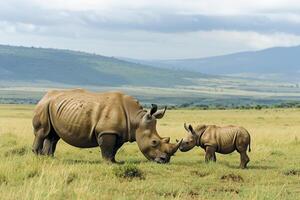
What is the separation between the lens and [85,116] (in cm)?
1531

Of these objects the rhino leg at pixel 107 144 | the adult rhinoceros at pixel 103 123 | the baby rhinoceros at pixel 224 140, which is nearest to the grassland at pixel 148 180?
the baby rhinoceros at pixel 224 140

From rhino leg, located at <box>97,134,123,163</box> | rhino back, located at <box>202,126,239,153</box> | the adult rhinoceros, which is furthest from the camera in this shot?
rhino back, located at <box>202,126,239,153</box>

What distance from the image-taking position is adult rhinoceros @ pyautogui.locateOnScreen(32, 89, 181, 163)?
15148 millimetres

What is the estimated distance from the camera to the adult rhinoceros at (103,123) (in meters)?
15.1

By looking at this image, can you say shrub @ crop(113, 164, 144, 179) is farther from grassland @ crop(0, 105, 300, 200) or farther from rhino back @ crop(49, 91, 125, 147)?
rhino back @ crop(49, 91, 125, 147)

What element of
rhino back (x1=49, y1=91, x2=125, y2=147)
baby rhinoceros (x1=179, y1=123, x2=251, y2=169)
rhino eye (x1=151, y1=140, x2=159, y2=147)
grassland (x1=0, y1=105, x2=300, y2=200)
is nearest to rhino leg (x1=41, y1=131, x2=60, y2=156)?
rhino back (x1=49, y1=91, x2=125, y2=147)

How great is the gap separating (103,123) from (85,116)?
51 centimetres

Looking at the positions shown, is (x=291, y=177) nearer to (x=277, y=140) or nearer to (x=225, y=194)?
(x=225, y=194)

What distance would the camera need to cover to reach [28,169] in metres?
12.3

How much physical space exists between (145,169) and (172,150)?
5.51ft

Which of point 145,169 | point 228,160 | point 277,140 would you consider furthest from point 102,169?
point 277,140

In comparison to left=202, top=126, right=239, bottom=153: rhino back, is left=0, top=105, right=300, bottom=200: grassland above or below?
below

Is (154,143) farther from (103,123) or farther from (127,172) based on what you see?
(127,172)

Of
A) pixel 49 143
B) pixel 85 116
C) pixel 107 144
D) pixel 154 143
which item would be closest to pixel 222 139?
pixel 154 143
